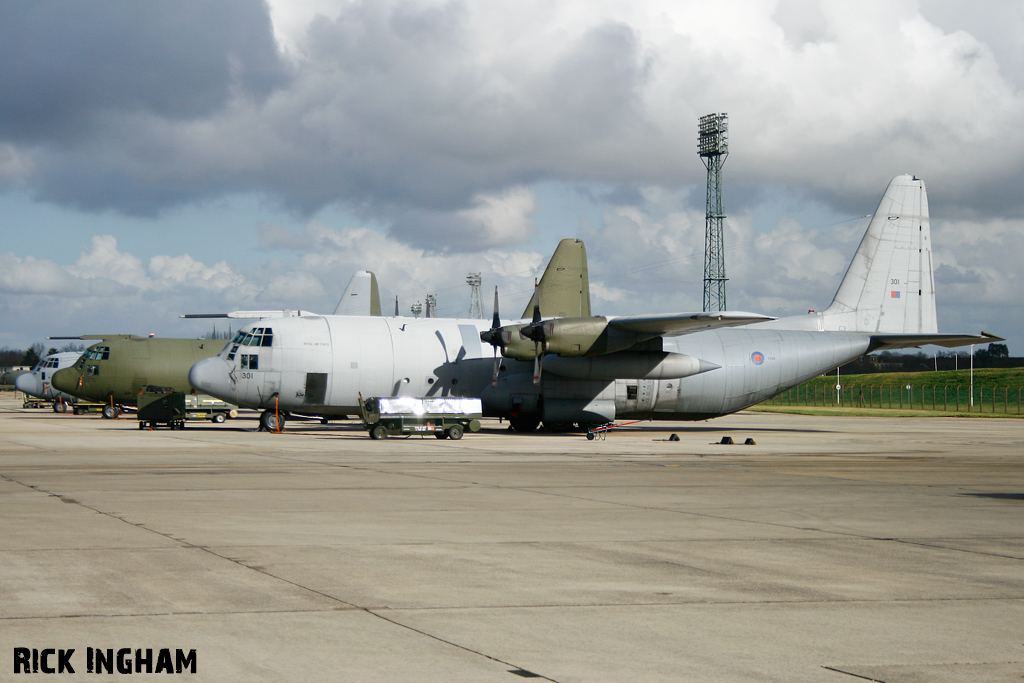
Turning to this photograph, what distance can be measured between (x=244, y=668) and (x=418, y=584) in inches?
114

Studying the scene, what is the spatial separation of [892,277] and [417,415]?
23.5m

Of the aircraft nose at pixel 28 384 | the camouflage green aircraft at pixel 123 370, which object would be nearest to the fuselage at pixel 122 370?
the camouflage green aircraft at pixel 123 370

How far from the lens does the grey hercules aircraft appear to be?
36906 millimetres

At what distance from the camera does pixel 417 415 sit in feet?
110

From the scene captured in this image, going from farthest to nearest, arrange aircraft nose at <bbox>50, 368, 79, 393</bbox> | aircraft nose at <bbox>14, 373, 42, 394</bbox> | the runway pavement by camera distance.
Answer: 1. aircraft nose at <bbox>14, 373, 42, 394</bbox>
2. aircraft nose at <bbox>50, 368, 79, 393</bbox>
3. the runway pavement

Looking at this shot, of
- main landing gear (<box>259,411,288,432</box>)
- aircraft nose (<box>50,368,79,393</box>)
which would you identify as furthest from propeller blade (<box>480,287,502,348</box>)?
aircraft nose (<box>50,368,79,393</box>)

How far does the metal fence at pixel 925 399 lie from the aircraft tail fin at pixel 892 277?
3177cm

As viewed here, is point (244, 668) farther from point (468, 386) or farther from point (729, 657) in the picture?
point (468, 386)

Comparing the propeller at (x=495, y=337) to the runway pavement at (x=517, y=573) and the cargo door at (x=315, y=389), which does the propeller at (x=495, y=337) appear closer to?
the cargo door at (x=315, y=389)

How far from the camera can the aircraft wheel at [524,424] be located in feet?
133

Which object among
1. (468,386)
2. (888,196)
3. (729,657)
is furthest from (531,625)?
(888,196)

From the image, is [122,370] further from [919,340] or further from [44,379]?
[919,340]

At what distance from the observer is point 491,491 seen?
1705 cm

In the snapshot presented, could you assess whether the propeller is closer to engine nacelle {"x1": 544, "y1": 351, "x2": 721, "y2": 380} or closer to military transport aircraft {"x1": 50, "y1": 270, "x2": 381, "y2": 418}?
engine nacelle {"x1": 544, "y1": 351, "x2": 721, "y2": 380}
